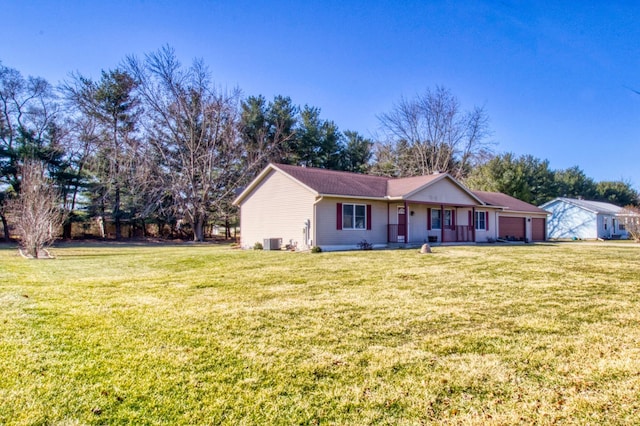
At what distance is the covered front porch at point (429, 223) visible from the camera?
18.7 m

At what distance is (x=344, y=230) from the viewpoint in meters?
16.9

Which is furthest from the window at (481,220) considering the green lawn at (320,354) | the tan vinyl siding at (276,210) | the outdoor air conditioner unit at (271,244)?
the green lawn at (320,354)

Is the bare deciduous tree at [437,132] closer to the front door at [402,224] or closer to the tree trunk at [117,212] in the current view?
the front door at [402,224]

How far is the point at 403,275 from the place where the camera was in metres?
8.63

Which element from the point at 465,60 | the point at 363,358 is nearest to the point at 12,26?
the point at 363,358

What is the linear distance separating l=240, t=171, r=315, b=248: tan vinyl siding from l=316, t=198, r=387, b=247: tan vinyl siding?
510mm

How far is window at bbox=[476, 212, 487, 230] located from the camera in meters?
23.2

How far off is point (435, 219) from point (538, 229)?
1256 centimetres

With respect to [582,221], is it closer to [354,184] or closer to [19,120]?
[354,184]

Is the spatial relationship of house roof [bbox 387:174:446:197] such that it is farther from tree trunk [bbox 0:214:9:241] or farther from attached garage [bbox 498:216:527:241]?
tree trunk [bbox 0:214:9:241]

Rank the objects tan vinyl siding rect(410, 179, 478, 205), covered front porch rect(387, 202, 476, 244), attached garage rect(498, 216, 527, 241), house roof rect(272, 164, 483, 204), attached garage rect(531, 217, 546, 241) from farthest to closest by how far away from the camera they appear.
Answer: attached garage rect(531, 217, 546, 241), attached garage rect(498, 216, 527, 241), tan vinyl siding rect(410, 179, 478, 205), covered front porch rect(387, 202, 476, 244), house roof rect(272, 164, 483, 204)

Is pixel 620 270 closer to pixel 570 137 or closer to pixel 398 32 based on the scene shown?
pixel 398 32

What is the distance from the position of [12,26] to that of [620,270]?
1886cm

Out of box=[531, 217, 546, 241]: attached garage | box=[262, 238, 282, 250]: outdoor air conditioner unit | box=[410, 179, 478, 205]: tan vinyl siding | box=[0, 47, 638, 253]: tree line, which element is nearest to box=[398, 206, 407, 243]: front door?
box=[410, 179, 478, 205]: tan vinyl siding
